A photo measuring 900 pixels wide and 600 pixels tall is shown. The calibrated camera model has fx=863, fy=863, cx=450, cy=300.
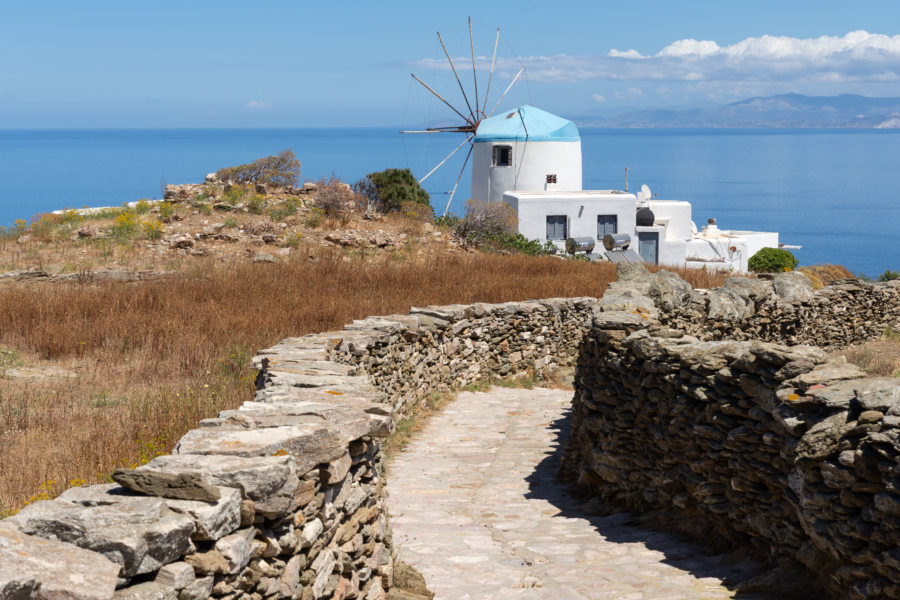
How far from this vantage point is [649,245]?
152 feet

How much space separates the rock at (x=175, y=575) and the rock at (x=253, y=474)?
1.94 feet

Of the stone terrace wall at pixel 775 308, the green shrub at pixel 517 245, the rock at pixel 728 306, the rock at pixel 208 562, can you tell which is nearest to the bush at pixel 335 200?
the green shrub at pixel 517 245

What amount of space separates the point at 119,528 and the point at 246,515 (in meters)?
0.80

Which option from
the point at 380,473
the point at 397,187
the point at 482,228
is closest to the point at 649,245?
the point at 397,187

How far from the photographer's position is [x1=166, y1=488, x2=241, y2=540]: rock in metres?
3.62

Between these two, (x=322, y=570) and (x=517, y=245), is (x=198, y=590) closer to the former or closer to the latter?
(x=322, y=570)

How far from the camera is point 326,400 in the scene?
19.9 feet

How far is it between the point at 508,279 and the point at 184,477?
599 inches

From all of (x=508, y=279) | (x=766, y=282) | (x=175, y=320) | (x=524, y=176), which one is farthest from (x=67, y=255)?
(x=524, y=176)

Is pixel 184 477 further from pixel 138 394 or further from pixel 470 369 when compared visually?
pixel 470 369

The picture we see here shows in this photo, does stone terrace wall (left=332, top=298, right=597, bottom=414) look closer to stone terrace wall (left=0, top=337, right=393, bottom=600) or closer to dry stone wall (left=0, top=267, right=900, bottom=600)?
dry stone wall (left=0, top=267, right=900, bottom=600)

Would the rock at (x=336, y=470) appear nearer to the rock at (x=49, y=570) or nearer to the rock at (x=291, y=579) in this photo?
the rock at (x=291, y=579)

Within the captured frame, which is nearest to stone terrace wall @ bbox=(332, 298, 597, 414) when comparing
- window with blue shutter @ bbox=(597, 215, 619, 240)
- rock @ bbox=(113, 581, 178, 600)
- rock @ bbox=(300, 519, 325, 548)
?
rock @ bbox=(300, 519, 325, 548)

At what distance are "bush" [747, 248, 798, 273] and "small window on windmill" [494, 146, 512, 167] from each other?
46.2 ft
